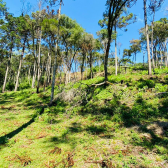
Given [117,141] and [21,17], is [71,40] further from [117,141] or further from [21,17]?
[117,141]

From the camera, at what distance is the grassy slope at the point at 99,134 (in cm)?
361

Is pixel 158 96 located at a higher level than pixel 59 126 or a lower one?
higher

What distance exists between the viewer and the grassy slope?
3.61 m

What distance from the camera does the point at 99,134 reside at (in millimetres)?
5340

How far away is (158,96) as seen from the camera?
760cm

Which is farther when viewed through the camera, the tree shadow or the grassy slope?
the tree shadow

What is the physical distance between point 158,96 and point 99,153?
6095 millimetres

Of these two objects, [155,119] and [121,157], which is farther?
[155,119]

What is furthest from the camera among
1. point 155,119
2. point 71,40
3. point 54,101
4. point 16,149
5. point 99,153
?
point 71,40

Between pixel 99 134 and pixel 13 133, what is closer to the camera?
pixel 99 134

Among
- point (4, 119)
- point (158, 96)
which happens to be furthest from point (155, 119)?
point (4, 119)

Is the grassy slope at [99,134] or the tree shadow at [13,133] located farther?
the tree shadow at [13,133]

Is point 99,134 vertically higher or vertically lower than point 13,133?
higher

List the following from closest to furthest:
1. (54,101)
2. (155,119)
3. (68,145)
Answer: (68,145) → (155,119) → (54,101)
